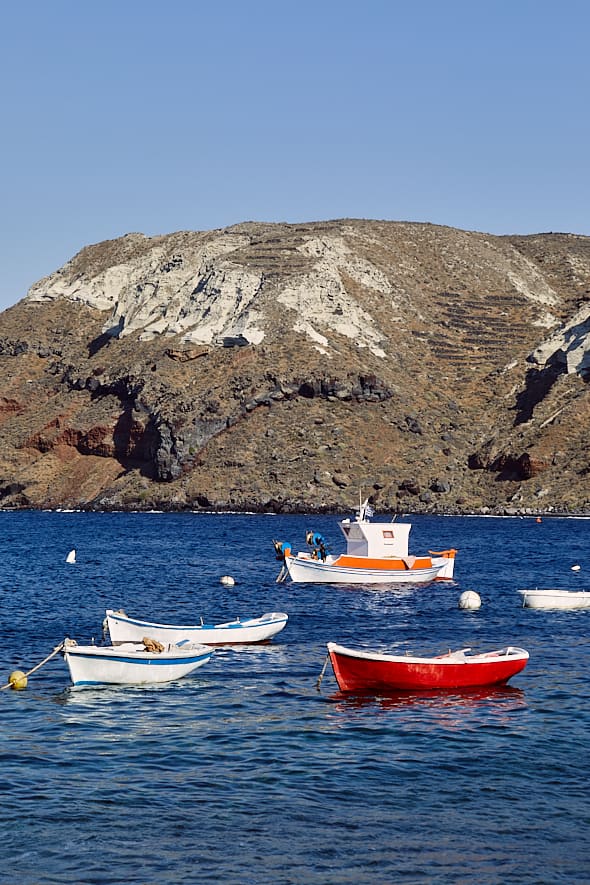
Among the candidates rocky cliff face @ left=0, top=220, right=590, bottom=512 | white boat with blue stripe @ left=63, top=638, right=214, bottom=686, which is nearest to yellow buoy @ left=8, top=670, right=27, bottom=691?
white boat with blue stripe @ left=63, top=638, right=214, bottom=686

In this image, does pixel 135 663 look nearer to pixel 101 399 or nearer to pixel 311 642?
pixel 311 642

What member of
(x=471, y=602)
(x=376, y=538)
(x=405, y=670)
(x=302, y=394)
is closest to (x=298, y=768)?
(x=405, y=670)

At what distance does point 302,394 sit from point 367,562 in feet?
321

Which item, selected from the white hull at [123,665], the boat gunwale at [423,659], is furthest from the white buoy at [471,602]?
the white hull at [123,665]

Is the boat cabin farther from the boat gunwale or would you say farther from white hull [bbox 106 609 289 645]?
the boat gunwale

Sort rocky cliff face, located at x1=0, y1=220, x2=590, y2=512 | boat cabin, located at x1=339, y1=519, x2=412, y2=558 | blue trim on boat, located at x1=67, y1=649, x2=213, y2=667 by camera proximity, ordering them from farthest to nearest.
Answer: rocky cliff face, located at x1=0, y1=220, x2=590, y2=512 < boat cabin, located at x1=339, y1=519, x2=412, y2=558 < blue trim on boat, located at x1=67, y1=649, x2=213, y2=667

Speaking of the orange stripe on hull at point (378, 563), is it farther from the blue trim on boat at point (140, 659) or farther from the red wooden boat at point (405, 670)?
the red wooden boat at point (405, 670)

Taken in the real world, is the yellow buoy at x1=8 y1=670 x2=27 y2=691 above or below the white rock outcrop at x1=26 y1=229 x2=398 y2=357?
below

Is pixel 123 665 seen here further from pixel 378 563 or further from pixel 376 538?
pixel 376 538

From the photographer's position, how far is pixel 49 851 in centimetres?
1725

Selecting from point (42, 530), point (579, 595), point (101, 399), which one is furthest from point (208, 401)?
point (579, 595)

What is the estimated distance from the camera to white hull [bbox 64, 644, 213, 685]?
28531 millimetres

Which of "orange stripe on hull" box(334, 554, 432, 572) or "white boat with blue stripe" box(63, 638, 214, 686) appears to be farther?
"orange stripe on hull" box(334, 554, 432, 572)

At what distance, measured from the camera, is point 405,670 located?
28.3m
